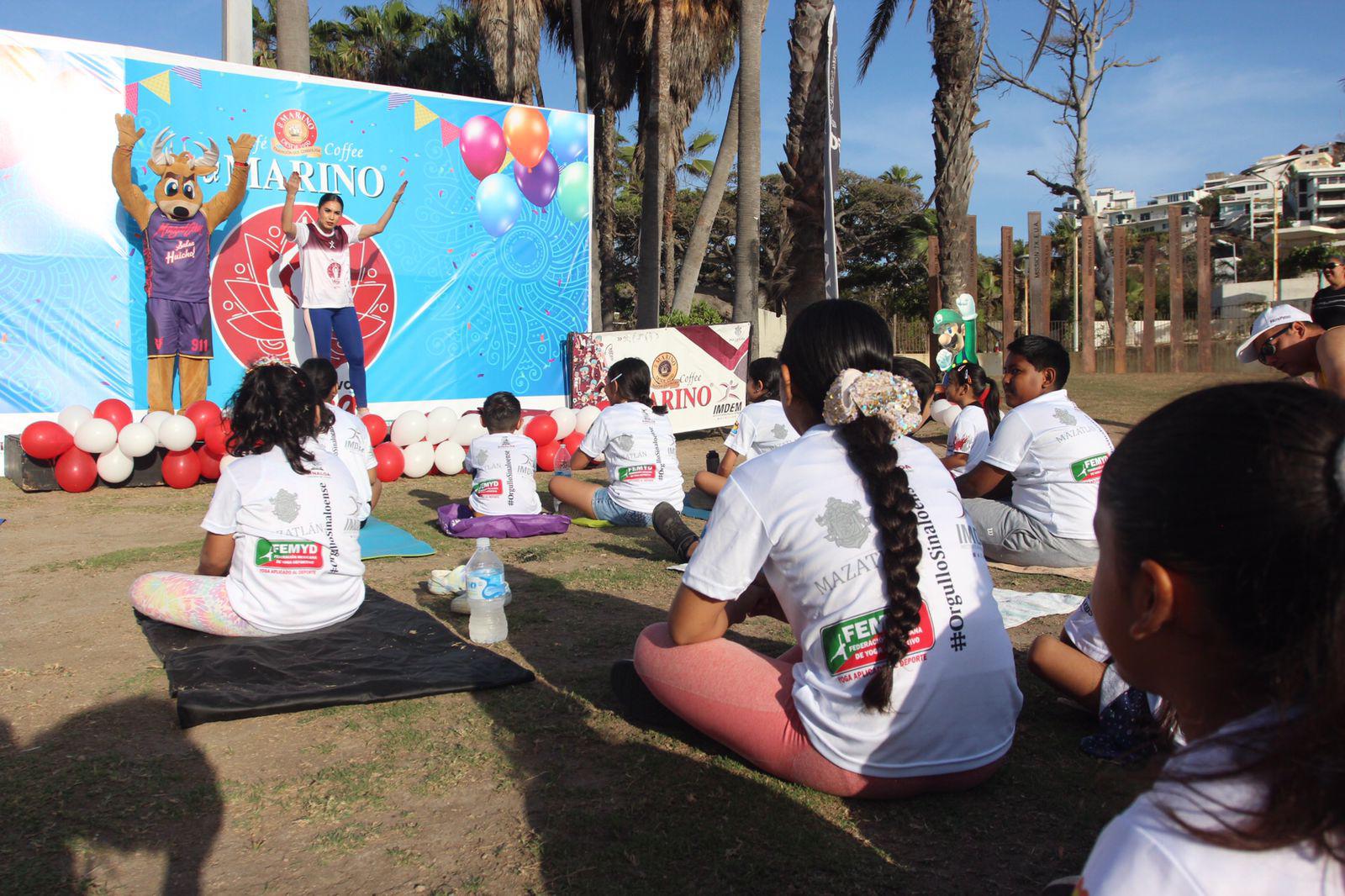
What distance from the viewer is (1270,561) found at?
93 cm

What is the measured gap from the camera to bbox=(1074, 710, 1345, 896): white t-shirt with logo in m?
0.87

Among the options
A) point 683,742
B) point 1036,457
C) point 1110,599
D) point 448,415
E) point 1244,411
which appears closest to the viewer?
point 1244,411

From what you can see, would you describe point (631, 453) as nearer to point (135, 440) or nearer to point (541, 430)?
point (541, 430)

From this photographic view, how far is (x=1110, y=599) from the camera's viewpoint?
1133 millimetres

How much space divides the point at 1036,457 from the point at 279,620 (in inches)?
148

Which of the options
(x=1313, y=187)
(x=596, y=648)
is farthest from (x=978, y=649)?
(x=1313, y=187)

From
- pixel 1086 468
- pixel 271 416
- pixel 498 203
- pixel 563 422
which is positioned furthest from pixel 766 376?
pixel 498 203

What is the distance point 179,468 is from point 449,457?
2.34 m

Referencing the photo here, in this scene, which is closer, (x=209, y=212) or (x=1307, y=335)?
(x=1307, y=335)

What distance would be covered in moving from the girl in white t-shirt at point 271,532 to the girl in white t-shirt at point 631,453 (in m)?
2.67

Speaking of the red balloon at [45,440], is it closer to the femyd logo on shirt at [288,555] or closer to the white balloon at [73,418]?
the white balloon at [73,418]

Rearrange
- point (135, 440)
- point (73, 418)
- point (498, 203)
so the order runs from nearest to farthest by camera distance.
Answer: point (135, 440)
point (73, 418)
point (498, 203)

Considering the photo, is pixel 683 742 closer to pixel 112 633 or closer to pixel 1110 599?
pixel 1110 599

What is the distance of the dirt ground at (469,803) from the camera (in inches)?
88.8
